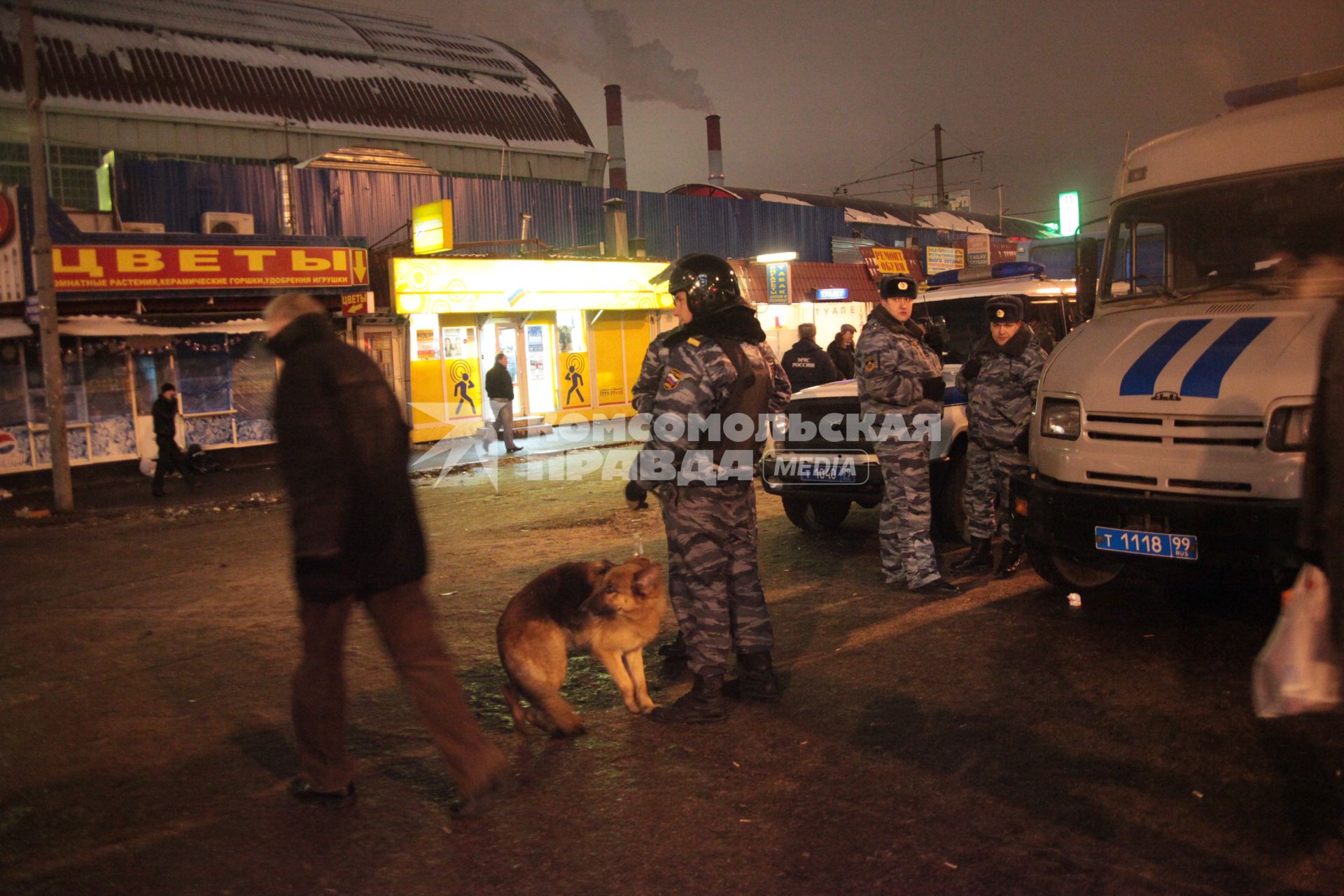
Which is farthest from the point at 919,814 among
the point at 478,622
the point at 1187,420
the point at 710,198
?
the point at 710,198

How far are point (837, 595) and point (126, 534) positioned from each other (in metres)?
8.58

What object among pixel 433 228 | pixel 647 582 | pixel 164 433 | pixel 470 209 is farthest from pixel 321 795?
pixel 470 209

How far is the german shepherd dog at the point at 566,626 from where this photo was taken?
4250mm

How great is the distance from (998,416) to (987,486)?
1.67ft

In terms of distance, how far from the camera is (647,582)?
4.39m

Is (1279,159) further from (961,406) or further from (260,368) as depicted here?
(260,368)

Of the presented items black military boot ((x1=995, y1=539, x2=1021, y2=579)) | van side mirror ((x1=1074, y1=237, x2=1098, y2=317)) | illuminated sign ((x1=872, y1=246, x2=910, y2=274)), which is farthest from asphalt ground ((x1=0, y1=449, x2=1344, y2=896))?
illuminated sign ((x1=872, y1=246, x2=910, y2=274))

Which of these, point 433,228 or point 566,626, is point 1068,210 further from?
point 566,626

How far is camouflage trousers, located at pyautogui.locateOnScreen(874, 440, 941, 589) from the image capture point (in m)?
6.58

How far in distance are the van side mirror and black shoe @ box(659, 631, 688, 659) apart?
3.55m

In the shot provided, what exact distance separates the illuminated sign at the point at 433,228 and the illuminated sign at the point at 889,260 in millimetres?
15393

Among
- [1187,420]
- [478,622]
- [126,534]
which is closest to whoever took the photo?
[1187,420]

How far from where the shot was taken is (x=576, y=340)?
904 inches

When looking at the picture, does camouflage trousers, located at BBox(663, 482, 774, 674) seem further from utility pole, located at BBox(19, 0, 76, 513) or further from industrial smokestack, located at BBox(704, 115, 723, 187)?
industrial smokestack, located at BBox(704, 115, 723, 187)
